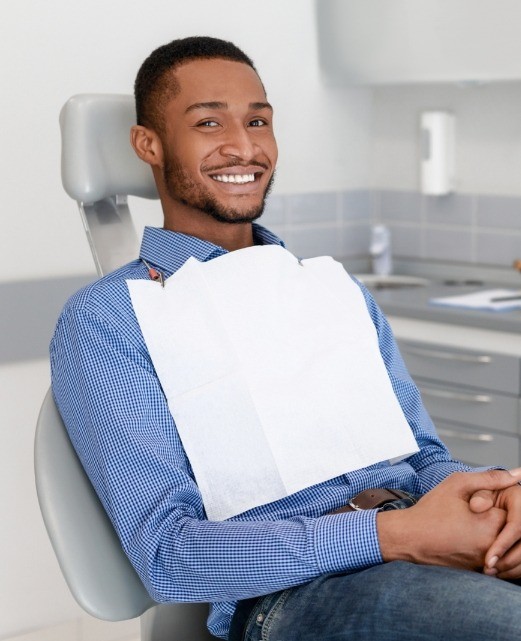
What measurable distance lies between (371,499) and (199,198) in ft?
2.00

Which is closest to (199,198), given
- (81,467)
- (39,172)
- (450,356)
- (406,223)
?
(81,467)

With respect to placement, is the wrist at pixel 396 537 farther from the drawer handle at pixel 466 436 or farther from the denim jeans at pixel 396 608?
the drawer handle at pixel 466 436

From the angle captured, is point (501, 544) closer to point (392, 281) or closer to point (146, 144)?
point (146, 144)

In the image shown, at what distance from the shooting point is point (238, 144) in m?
1.88

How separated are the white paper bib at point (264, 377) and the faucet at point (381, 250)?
206cm

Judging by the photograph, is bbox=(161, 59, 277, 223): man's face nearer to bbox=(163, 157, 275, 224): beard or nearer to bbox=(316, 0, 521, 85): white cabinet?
bbox=(163, 157, 275, 224): beard

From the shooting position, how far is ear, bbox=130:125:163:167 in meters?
1.92

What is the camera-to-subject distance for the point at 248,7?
3.43m

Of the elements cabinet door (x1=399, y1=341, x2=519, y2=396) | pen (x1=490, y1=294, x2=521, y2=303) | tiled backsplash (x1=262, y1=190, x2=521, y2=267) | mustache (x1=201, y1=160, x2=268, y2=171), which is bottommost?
cabinet door (x1=399, y1=341, x2=519, y2=396)

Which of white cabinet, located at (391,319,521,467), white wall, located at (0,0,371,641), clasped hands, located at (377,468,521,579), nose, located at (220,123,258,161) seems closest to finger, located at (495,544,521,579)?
clasped hands, located at (377,468,521,579)

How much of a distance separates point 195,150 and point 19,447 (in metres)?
1.42

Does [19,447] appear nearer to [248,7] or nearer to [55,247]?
[55,247]

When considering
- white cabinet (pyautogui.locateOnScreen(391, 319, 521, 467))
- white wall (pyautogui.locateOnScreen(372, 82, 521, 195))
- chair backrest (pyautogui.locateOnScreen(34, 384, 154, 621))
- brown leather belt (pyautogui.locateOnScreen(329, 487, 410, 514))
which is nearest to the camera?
chair backrest (pyautogui.locateOnScreen(34, 384, 154, 621))

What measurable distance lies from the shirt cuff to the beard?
658 millimetres
